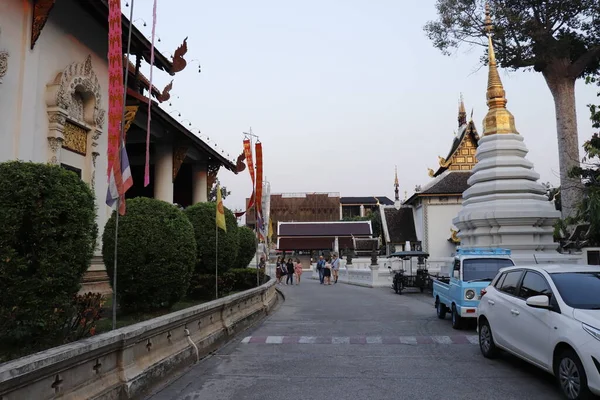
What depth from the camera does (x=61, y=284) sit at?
230 inches

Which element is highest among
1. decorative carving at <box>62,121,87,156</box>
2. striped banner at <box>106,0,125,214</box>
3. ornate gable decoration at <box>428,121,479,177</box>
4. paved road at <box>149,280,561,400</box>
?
ornate gable decoration at <box>428,121,479,177</box>

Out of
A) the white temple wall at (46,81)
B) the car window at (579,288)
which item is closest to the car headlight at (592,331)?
the car window at (579,288)

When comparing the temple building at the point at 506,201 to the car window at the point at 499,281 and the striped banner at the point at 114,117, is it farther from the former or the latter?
the striped banner at the point at 114,117

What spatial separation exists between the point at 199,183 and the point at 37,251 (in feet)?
63.8

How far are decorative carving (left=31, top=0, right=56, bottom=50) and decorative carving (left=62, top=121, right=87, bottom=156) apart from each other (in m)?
2.28

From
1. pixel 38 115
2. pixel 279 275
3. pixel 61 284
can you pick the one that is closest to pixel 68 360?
pixel 61 284

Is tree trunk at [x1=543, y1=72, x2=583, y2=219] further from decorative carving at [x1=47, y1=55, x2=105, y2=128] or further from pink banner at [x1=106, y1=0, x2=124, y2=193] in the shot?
pink banner at [x1=106, y1=0, x2=124, y2=193]

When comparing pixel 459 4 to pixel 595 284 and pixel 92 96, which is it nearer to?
pixel 92 96

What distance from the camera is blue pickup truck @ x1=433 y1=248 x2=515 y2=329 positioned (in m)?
11.5

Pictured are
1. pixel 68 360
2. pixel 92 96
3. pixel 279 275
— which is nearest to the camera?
pixel 68 360

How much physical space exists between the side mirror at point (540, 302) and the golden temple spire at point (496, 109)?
1545 cm

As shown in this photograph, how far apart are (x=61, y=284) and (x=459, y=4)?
24.6 metres

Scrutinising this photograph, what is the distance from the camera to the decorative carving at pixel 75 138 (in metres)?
12.7

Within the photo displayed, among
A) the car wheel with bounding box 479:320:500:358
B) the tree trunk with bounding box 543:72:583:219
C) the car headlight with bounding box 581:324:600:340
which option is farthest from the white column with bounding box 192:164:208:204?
the car headlight with bounding box 581:324:600:340
